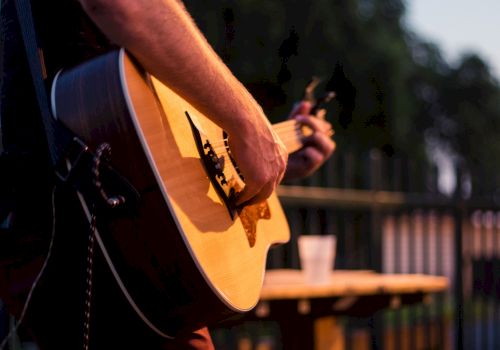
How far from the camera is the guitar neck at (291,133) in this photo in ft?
7.51

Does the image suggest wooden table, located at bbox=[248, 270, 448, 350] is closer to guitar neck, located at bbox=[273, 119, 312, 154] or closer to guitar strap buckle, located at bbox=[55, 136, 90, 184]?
guitar neck, located at bbox=[273, 119, 312, 154]

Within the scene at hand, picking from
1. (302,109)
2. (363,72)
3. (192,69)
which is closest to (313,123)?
(302,109)

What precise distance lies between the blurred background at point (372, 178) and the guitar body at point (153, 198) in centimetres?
120

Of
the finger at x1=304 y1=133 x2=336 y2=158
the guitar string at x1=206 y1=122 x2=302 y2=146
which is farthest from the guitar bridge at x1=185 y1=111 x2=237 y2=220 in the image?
the finger at x1=304 y1=133 x2=336 y2=158

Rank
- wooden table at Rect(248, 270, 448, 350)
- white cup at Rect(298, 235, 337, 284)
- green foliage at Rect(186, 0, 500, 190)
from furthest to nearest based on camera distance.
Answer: green foliage at Rect(186, 0, 500, 190)
white cup at Rect(298, 235, 337, 284)
wooden table at Rect(248, 270, 448, 350)

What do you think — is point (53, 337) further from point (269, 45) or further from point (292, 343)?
point (269, 45)

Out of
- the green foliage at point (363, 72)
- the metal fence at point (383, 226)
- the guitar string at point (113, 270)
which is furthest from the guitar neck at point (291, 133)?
the metal fence at point (383, 226)

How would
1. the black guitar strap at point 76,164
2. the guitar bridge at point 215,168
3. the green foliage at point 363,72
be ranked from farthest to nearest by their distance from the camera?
the green foliage at point 363,72 → the guitar bridge at point 215,168 → the black guitar strap at point 76,164

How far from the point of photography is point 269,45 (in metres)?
8.96

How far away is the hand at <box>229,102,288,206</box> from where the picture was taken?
1.50 meters

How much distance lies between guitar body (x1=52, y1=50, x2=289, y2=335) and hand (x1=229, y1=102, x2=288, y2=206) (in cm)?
11

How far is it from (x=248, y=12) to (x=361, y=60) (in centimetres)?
382

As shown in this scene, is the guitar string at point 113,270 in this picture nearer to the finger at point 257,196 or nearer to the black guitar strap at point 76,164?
the black guitar strap at point 76,164

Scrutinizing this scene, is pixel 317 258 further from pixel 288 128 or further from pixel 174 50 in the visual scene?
pixel 174 50
